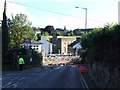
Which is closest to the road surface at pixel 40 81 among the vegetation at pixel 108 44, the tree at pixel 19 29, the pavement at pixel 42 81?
the pavement at pixel 42 81

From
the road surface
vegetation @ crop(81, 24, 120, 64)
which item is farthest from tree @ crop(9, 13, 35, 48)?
vegetation @ crop(81, 24, 120, 64)

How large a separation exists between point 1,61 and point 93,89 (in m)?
21.8

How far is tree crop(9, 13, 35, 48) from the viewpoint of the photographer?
60406mm

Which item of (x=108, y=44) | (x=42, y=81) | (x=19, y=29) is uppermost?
(x=19, y=29)

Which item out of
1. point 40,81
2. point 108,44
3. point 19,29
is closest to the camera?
point 108,44

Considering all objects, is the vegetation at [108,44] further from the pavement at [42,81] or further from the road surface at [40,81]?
the road surface at [40,81]

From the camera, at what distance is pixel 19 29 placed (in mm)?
61688

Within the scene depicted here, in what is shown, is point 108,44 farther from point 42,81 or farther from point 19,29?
point 19,29

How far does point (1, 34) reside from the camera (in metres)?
36.0

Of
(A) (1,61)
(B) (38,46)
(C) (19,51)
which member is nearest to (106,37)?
(A) (1,61)

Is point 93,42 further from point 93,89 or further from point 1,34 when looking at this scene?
point 1,34

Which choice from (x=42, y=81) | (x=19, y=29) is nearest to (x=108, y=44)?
(x=42, y=81)

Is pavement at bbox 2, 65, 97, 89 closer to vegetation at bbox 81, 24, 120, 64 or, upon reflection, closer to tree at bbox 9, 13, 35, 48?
vegetation at bbox 81, 24, 120, 64

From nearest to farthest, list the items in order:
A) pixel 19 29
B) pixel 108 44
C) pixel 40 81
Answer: pixel 108 44, pixel 40 81, pixel 19 29
